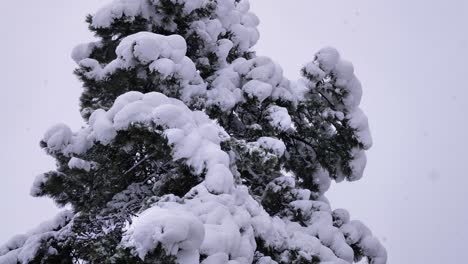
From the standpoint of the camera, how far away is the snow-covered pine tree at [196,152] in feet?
15.2

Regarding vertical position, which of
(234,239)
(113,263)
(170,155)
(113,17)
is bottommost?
(113,263)

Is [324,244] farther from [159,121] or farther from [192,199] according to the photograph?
[159,121]

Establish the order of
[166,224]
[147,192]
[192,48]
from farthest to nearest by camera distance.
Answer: [192,48], [147,192], [166,224]

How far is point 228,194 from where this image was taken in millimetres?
5055

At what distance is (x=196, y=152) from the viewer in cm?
525

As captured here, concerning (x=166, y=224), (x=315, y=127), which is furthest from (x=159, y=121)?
(x=315, y=127)

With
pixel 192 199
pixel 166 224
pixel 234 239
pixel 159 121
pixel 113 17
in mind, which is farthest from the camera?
pixel 113 17

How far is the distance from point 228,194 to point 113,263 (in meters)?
1.85

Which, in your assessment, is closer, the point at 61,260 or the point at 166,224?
the point at 166,224

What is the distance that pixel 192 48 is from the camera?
8.34m

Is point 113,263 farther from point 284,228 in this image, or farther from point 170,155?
point 284,228

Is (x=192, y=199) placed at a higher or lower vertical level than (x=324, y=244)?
lower

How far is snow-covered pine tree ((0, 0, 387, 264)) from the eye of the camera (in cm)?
464

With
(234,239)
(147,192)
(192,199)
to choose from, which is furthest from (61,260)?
(234,239)
